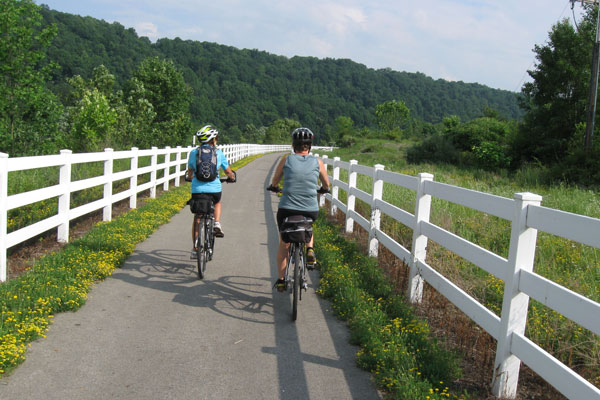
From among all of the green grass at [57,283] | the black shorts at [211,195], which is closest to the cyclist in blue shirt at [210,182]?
the black shorts at [211,195]

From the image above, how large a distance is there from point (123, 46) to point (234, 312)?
113974 millimetres

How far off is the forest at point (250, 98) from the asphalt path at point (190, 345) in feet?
42.7

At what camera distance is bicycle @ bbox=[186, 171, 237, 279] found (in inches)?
275

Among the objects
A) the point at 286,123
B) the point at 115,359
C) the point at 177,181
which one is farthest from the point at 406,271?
the point at 286,123

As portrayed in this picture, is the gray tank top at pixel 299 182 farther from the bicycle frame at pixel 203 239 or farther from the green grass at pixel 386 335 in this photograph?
the bicycle frame at pixel 203 239

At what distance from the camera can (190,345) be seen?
4.72 meters

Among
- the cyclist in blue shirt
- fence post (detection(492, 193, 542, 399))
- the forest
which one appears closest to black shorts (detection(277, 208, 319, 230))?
the cyclist in blue shirt

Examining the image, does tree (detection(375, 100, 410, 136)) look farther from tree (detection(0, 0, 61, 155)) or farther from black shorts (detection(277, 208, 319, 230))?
black shorts (detection(277, 208, 319, 230))

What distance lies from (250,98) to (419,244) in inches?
5236

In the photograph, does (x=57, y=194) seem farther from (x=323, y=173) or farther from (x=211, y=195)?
(x=323, y=173)

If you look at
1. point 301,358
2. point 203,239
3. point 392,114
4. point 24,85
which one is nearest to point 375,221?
point 203,239

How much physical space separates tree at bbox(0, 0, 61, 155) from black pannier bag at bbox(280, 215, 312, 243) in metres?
19.0

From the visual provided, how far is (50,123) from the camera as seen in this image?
23.0 meters

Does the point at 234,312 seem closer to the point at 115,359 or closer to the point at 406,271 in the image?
the point at 115,359
